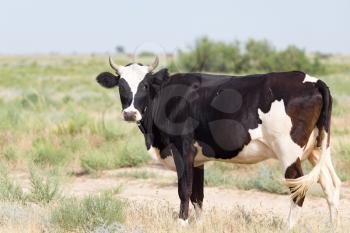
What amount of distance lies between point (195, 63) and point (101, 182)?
120ft

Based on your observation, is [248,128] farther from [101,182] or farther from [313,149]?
[101,182]

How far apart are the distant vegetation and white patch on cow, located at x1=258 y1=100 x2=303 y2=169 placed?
38.7 meters

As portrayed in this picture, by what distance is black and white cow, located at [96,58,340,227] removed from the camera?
24.0ft

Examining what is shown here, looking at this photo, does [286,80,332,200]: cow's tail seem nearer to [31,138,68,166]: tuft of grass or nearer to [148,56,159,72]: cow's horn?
[148,56,159,72]: cow's horn

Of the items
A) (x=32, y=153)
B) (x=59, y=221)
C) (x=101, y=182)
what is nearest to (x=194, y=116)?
(x=59, y=221)

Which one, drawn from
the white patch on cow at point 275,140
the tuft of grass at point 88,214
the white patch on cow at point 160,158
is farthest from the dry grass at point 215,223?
the white patch on cow at point 275,140

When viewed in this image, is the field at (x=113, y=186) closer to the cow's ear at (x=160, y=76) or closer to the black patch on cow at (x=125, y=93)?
the black patch on cow at (x=125, y=93)

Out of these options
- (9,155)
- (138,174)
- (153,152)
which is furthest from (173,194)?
(9,155)

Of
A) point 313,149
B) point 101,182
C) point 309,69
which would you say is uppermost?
point 313,149

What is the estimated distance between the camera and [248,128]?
7.46 meters

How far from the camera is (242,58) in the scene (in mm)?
48500

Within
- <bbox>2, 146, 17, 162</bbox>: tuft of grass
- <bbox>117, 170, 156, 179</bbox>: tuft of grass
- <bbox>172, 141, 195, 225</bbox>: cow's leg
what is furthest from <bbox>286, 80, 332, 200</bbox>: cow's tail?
<bbox>2, 146, 17, 162</bbox>: tuft of grass

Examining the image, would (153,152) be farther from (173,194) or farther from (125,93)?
(173,194)

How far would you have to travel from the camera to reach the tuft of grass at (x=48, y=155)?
13.0 metres
